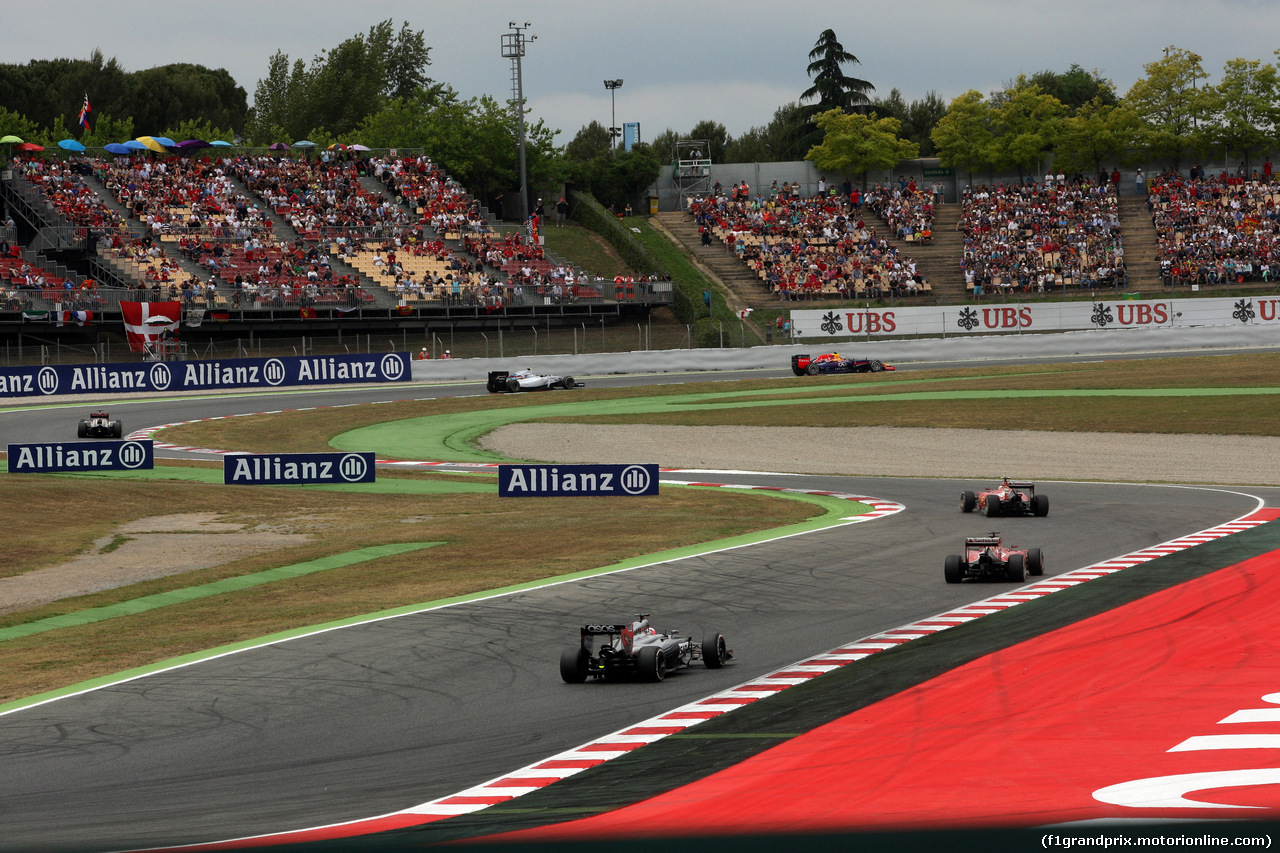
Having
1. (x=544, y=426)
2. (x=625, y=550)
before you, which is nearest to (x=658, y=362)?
(x=544, y=426)

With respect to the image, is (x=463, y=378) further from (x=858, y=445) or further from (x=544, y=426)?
(x=858, y=445)

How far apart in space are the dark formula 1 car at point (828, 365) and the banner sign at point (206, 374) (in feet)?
51.6

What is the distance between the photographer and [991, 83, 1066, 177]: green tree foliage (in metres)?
77.2

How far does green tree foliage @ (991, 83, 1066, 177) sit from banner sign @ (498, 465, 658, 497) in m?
58.5

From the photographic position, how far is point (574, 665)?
10602 millimetres

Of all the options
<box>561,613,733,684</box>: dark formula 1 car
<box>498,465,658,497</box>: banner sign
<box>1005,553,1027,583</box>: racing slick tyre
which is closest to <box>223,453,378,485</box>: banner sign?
<box>498,465,658,497</box>: banner sign

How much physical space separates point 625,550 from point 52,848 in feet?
39.5

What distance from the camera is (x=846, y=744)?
8.12m

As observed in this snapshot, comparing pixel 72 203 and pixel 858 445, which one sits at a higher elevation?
pixel 72 203

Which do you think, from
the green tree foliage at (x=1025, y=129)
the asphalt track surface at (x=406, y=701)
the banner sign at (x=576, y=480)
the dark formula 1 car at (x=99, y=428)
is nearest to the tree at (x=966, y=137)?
the green tree foliage at (x=1025, y=129)

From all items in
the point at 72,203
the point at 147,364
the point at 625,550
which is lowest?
the point at 625,550

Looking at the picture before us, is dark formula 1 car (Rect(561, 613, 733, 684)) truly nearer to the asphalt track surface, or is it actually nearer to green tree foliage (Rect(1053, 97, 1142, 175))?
the asphalt track surface

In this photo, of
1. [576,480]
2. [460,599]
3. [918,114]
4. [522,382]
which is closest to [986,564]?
[460,599]

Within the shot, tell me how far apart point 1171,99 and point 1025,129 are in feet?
30.9
